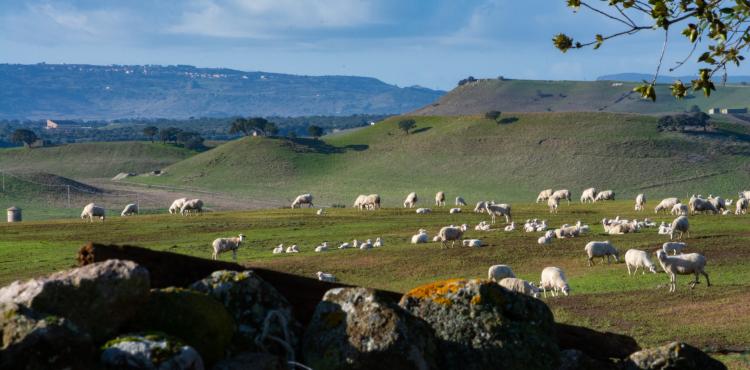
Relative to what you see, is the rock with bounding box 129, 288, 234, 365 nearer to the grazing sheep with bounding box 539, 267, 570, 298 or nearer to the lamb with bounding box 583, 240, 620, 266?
the grazing sheep with bounding box 539, 267, 570, 298

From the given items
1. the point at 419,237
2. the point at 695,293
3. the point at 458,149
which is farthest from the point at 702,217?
the point at 458,149

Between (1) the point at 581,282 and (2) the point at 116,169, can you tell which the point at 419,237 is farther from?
(2) the point at 116,169

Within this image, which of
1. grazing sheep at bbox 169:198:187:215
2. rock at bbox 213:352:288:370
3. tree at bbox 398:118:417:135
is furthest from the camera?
tree at bbox 398:118:417:135

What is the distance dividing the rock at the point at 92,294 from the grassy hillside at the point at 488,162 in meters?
94.4

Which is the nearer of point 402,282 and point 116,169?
point 402,282

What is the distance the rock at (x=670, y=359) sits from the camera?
8.41 m

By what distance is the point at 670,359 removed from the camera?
332 inches

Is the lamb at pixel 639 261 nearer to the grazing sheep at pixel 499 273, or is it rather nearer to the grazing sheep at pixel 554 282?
the grazing sheep at pixel 554 282

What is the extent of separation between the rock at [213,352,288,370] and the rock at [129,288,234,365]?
90 mm

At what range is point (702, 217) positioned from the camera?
51.0 metres

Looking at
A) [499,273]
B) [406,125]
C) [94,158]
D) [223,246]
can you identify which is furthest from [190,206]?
[94,158]

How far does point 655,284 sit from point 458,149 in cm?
10172

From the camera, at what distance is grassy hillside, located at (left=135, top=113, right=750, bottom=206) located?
110 metres

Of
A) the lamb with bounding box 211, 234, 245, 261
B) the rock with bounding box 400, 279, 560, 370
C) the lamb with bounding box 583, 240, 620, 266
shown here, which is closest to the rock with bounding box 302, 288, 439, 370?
the rock with bounding box 400, 279, 560, 370
